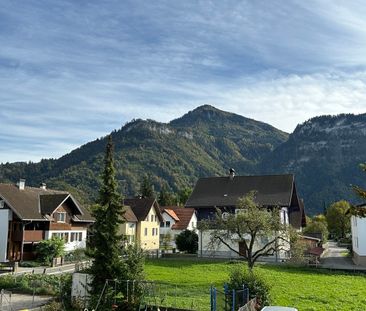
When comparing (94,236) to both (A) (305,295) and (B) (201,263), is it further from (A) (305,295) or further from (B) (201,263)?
(B) (201,263)

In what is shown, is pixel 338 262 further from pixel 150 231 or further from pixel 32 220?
pixel 150 231

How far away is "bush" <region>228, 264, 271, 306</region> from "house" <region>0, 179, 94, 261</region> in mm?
30573

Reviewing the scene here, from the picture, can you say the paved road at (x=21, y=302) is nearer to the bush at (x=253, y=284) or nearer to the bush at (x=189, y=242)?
the bush at (x=253, y=284)

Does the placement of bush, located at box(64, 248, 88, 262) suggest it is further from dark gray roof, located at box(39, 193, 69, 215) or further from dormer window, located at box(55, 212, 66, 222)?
dark gray roof, located at box(39, 193, 69, 215)

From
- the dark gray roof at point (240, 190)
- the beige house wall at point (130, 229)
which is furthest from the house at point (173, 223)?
the dark gray roof at point (240, 190)

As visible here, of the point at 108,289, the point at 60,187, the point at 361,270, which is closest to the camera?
the point at 108,289

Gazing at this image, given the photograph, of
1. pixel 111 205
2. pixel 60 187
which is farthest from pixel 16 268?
pixel 60 187

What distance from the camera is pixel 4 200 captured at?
45.7 meters

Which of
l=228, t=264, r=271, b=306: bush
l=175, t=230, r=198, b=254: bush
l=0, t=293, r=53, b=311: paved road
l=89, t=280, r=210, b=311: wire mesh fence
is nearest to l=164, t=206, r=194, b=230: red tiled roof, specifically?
l=175, t=230, r=198, b=254: bush

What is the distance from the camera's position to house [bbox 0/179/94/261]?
45.6m

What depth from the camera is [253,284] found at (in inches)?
840

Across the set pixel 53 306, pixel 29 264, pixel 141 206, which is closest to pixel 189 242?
pixel 141 206

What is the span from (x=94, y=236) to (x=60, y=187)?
11986 centimetres

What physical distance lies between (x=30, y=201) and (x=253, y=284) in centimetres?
3607
